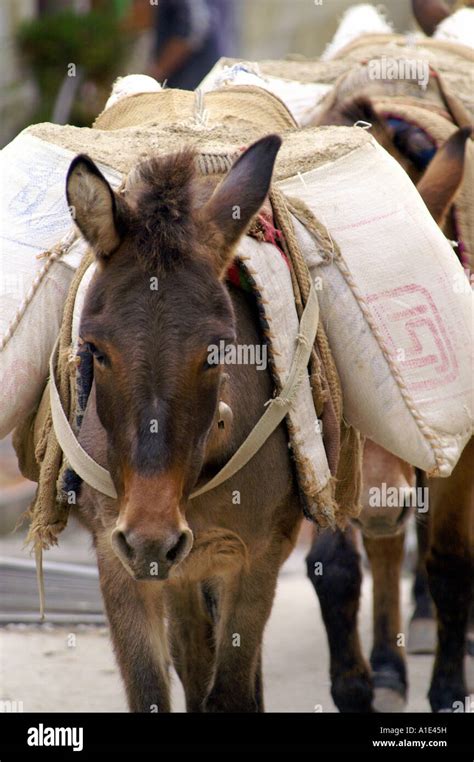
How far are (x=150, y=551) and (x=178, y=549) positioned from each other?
0.26 feet

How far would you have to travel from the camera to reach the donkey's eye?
3.07 m

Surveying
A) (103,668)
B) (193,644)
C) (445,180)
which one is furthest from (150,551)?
(103,668)

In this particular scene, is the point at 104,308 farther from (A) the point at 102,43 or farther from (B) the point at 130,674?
(A) the point at 102,43

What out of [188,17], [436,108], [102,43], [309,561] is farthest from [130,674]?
[188,17]

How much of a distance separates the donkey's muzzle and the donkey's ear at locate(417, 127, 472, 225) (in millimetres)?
1995

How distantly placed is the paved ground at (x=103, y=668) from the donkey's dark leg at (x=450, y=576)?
0.35m

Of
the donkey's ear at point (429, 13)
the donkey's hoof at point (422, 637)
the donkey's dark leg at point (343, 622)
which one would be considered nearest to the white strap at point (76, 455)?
the donkey's dark leg at point (343, 622)

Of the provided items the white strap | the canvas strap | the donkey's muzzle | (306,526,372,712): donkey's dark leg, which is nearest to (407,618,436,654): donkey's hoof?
(306,526,372,712): donkey's dark leg

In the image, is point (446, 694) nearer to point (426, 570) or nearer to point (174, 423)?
point (426, 570)

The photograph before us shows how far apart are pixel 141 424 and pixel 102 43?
748cm

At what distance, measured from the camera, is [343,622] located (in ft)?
16.5

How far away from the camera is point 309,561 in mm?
5156

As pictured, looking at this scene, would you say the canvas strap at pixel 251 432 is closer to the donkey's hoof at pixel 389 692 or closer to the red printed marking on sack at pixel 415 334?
the red printed marking on sack at pixel 415 334

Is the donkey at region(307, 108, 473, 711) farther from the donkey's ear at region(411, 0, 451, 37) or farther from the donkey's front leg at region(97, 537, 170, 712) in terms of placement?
the donkey's ear at region(411, 0, 451, 37)
